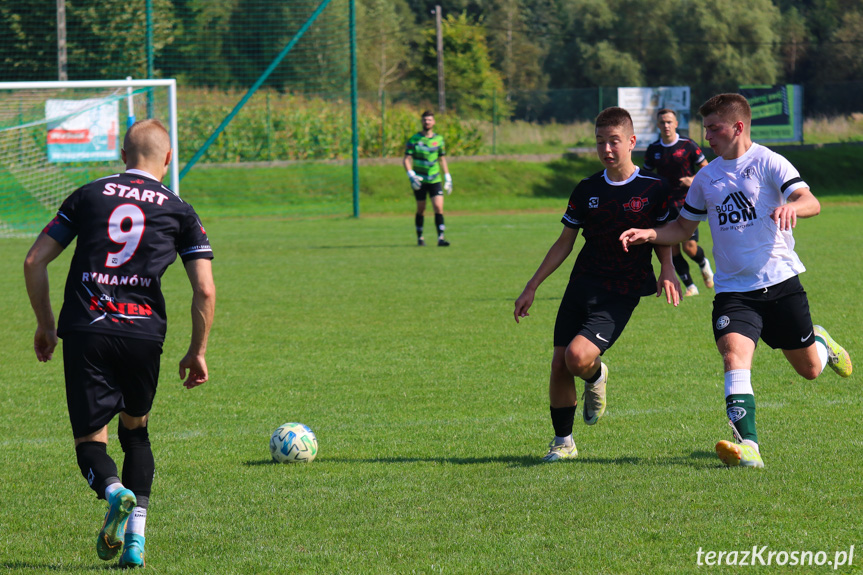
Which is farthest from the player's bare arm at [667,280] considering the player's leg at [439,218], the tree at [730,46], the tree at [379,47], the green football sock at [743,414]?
the tree at [379,47]

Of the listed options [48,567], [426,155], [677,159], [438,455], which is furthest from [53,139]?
[48,567]

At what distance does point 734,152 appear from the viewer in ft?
17.1

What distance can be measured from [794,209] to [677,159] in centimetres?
735

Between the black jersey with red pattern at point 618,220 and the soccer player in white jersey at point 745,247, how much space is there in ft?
0.57

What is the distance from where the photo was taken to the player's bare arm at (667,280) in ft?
17.1

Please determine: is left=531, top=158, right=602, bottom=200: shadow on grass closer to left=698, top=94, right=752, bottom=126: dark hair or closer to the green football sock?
left=698, top=94, right=752, bottom=126: dark hair

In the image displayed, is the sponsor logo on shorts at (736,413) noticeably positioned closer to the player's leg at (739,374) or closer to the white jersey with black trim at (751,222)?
the player's leg at (739,374)

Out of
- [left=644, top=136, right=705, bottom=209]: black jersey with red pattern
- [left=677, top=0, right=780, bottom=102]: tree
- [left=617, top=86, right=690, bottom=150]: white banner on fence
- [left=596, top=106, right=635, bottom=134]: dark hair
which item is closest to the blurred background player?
[left=644, top=136, right=705, bottom=209]: black jersey with red pattern

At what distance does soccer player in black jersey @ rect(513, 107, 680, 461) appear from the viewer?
5305 mm

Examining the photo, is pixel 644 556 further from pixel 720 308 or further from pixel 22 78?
pixel 22 78

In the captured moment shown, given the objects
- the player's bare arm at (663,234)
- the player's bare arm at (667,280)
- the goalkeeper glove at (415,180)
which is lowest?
the player's bare arm at (667,280)

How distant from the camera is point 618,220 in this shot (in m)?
5.39

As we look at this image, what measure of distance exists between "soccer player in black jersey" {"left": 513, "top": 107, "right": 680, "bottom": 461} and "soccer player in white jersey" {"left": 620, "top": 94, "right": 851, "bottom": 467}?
0.21m

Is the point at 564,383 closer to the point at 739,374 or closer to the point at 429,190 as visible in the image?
the point at 739,374
